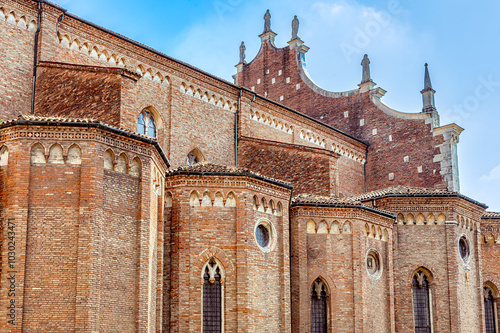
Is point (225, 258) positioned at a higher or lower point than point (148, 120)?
lower

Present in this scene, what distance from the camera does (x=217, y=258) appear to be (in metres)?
16.4

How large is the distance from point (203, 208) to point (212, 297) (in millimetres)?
2165

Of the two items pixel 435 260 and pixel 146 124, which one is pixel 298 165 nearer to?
pixel 146 124

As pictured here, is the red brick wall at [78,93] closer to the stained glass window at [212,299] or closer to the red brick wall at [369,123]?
the stained glass window at [212,299]

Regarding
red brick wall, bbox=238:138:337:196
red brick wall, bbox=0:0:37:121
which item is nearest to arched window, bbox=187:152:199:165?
red brick wall, bbox=238:138:337:196

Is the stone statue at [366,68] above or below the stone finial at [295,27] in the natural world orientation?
below

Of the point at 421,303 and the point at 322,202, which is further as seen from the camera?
the point at 421,303

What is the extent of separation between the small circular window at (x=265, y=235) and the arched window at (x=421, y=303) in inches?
270

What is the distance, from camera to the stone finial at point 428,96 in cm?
2798

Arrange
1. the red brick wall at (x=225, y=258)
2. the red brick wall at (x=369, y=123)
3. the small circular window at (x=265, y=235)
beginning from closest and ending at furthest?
the red brick wall at (x=225, y=258)
the small circular window at (x=265, y=235)
the red brick wall at (x=369, y=123)

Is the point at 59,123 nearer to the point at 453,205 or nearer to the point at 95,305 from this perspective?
the point at 95,305

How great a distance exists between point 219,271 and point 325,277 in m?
3.89

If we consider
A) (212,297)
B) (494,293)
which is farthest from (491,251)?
(212,297)

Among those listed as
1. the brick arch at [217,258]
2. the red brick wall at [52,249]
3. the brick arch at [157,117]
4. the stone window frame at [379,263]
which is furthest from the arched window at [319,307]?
the red brick wall at [52,249]
